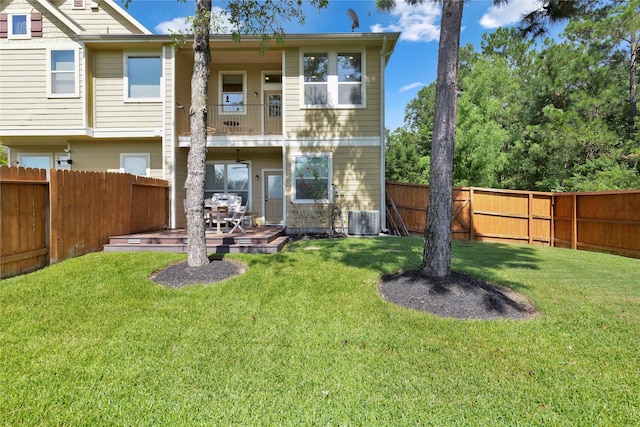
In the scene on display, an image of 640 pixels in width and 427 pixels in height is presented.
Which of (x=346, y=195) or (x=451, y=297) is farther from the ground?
(x=346, y=195)

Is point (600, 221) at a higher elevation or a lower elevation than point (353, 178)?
lower

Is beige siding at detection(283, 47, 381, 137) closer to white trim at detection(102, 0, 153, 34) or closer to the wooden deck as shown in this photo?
the wooden deck

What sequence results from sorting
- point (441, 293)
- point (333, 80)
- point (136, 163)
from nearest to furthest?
point (441, 293), point (333, 80), point (136, 163)

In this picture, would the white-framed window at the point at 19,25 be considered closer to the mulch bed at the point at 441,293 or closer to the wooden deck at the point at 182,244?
the wooden deck at the point at 182,244

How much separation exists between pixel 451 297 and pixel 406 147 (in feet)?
85.9

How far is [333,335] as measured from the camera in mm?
3236

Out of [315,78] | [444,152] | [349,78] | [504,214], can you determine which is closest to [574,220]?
[504,214]

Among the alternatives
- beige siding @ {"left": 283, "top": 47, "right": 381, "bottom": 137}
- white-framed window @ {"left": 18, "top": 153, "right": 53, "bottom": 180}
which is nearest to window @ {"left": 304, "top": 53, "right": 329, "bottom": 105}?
beige siding @ {"left": 283, "top": 47, "right": 381, "bottom": 137}

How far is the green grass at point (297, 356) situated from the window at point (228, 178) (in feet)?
22.2

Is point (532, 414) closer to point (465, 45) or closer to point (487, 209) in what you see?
point (487, 209)

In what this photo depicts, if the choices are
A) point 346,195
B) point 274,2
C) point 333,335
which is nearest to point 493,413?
point 333,335

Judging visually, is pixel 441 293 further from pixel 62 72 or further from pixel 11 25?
pixel 11 25

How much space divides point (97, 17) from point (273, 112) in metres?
7.16

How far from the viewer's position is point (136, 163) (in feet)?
34.9
